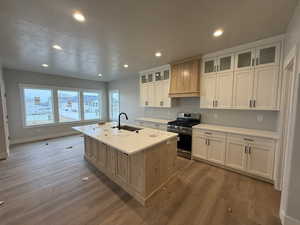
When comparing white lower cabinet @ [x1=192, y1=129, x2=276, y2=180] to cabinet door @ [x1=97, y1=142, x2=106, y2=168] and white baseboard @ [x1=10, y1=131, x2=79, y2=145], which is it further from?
white baseboard @ [x1=10, y1=131, x2=79, y2=145]

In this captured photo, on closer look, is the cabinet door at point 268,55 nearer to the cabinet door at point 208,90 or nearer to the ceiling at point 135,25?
the ceiling at point 135,25

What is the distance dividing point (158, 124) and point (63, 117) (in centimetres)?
468

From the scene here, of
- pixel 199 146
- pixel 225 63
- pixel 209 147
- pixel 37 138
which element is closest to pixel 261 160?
pixel 209 147

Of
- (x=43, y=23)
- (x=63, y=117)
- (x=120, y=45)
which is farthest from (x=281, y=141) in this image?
(x=63, y=117)

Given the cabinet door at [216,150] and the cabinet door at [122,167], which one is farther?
the cabinet door at [216,150]

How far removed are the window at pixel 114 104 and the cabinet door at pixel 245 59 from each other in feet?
18.0

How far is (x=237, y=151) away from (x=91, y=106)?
6.85 m

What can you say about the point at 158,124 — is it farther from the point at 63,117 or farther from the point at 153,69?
the point at 63,117

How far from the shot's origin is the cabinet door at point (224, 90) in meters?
3.03

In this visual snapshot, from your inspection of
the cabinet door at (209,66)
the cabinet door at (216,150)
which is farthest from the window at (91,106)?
the cabinet door at (216,150)

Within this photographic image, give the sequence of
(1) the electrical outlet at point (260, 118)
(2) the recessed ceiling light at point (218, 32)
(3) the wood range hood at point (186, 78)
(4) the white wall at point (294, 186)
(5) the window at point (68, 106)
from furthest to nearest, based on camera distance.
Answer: (5) the window at point (68, 106), (3) the wood range hood at point (186, 78), (1) the electrical outlet at point (260, 118), (2) the recessed ceiling light at point (218, 32), (4) the white wall at point (294, 186)

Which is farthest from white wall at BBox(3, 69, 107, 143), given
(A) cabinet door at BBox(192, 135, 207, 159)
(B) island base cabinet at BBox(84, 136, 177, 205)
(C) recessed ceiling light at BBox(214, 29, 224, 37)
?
(C) recessed ceiling light at BBox(214, 29, 224, 37)

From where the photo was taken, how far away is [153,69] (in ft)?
15.3

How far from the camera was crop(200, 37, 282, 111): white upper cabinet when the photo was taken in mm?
2523
